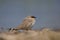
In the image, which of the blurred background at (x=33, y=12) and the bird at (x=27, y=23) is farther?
the blurred background at (x=33, y=12)

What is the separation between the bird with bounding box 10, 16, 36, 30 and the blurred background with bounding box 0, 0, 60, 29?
9 centimetres

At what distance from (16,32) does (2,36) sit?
225 millimetres

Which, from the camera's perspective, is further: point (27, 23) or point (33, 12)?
point (33, 12)

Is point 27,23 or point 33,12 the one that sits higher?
point 33,12

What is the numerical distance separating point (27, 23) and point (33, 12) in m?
0.28

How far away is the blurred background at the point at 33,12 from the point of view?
7.65ft

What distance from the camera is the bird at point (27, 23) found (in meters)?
2.13

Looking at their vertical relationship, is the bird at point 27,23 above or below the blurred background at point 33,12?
below

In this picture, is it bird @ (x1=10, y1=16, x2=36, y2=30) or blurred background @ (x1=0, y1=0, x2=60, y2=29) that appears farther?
blurred background @ (x1=0, y1=0, x2=60, y2=29)

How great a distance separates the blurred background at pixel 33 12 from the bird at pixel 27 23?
87 millimetres

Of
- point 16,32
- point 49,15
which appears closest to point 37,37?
point 16,32

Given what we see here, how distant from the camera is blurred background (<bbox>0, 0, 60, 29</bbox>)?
2.33m

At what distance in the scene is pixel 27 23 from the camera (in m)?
2.15

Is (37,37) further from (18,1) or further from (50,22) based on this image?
(18,1)
